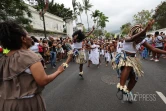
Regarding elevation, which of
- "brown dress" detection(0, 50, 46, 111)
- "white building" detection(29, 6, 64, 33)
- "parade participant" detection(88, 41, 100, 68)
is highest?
"white building" detection(29, 6, 64, 33)

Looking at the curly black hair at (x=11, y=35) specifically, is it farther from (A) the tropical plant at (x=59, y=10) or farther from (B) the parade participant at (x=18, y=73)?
(A) the tropical plant at (x=59, y=10)

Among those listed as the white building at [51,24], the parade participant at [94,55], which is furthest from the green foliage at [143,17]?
the parade participant at [94,55]

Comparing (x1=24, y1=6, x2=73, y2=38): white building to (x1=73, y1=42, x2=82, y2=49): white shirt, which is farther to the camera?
(x1=24, y1=6, x2=73, y2=38): white building

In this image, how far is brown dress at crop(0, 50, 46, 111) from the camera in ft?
5.10

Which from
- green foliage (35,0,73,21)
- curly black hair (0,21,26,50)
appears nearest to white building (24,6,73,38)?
green foliage (35,0,73,21)

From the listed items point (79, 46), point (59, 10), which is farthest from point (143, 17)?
point (79, 46)

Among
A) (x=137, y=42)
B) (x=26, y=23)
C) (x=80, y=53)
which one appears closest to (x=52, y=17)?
(x=26, y=23)

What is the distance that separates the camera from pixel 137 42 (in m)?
3.67

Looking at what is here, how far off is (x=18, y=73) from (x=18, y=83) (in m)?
0.11

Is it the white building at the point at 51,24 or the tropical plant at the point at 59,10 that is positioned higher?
the tropical plant at the point at 59,10

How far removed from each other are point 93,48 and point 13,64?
8.97 meters

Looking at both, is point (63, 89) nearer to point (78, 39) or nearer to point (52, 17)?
point (78, 39)

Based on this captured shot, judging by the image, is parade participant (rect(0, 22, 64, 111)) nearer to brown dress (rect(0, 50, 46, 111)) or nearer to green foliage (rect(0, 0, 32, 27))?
brown dress (rect(0, 50, 46, 111))

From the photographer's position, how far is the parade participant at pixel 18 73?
1551 mm
